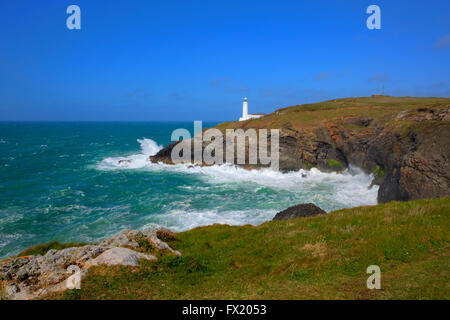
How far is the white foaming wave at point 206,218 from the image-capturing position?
27719mm

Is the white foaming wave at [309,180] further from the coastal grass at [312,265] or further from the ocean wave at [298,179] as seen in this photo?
the coastal grass at [312,265]

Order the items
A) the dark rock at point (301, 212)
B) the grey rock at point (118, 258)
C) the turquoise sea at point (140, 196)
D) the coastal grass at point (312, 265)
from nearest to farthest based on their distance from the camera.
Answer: the coastal grass at point (312, 265)
the grey rock at point (118, 258)
the dark rock at point (301, 212)
the turquoise sea at point (140, 196)

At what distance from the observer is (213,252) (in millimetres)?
14125

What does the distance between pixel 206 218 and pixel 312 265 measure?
64.0ft

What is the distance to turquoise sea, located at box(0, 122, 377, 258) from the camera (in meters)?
27.9

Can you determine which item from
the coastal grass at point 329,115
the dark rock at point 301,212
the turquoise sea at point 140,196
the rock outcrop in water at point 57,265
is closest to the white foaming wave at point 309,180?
the turquoise sea at point 140,196

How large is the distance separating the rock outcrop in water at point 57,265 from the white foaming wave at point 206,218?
45.5 feet

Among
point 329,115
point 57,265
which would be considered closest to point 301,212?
point 57,265

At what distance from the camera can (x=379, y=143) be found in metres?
42.6

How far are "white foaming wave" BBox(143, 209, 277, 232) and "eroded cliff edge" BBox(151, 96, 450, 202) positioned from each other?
51.4ft

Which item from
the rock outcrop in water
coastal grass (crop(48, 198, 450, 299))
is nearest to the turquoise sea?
the rock outcrop in water

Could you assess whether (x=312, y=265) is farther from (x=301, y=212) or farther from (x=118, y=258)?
(x=301, y=212)
